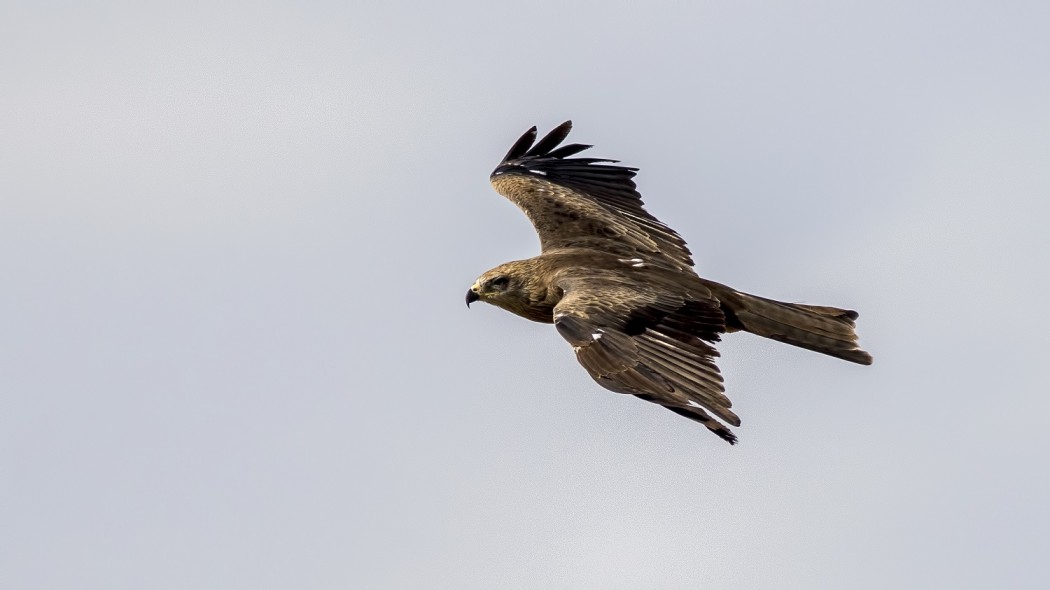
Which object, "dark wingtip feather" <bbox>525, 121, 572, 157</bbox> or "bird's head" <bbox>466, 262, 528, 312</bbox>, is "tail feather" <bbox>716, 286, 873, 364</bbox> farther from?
"dark wingtip feather" <bbox>525, 121, 572, 157</bbox>

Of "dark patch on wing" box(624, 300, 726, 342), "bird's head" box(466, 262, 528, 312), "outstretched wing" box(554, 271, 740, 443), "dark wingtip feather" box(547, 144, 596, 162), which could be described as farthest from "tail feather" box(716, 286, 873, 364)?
"dark wingtip feather" box(547, 144, 596, 162)

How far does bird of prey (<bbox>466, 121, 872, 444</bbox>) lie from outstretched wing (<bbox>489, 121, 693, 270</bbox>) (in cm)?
1

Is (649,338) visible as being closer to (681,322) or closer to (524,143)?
(681,322)

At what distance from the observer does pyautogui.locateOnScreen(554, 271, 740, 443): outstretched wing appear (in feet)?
40.8

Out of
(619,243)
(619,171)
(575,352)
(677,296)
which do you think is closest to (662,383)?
(575,352)

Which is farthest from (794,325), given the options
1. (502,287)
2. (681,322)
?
(502,287)

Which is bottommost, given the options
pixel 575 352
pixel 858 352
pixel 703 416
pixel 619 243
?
pixel 703 416

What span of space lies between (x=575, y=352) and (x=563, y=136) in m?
6.02

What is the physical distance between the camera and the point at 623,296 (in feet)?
46.6

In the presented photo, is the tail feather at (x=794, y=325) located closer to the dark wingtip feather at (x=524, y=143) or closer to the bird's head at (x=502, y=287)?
the bird's head at (x=502, y=287)

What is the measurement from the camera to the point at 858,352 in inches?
586

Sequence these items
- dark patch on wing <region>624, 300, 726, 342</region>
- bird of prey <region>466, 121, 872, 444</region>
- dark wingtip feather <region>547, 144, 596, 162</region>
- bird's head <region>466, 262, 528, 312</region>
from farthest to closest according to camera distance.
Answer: dark wingtip feather <region>547, 144, 596, 162</region>
bird's head <region>466, 262, 528, 312</region>
dark patch on wing <region>624, 300, 726, 342</region>
bird of prey <region>466, 121, 872, 444</region>

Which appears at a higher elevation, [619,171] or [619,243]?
[619,171]

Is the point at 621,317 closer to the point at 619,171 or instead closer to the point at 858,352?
the point at 858,352
